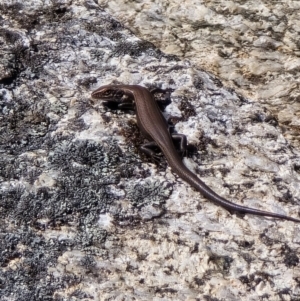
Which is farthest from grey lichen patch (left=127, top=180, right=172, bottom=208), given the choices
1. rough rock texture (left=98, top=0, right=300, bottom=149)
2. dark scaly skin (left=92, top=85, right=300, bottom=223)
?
rough rock texture (left=98, top=0, right=300, bottom=149)

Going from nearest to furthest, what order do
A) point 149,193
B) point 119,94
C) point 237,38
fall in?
point 149,193 → point 119,94 → point 237,38

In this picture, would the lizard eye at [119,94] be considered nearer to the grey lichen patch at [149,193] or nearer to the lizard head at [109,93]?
the lizard head at [109,93]

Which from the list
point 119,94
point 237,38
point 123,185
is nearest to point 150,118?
point 119,94

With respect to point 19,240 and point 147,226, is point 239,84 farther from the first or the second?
point 19,240

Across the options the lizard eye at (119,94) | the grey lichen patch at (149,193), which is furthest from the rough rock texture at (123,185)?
the lizard eye at (119,94)

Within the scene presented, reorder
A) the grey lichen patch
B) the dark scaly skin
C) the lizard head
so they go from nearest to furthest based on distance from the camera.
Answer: the grey lichen patch < the dark scaly skin < the lizard head

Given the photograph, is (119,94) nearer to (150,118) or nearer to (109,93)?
(109,93)

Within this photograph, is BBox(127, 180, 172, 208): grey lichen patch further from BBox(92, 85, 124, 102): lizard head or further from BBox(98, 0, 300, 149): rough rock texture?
BBox(98, 0, 300, 149): rough rock texture
